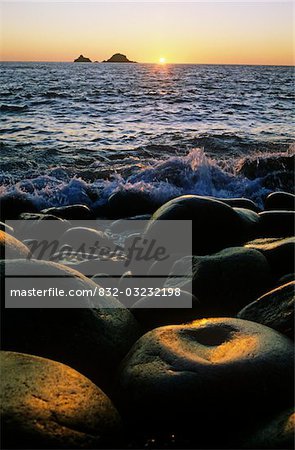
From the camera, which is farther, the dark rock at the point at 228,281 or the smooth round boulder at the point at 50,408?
the dark rock at the point at 228,281

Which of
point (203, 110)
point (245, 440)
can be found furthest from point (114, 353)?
point (203, 110)

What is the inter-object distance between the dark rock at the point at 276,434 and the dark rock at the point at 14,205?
18.9ft

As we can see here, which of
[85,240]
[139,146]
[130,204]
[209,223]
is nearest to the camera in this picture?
[209,223]

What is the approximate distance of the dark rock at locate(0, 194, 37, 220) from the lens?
759 cm

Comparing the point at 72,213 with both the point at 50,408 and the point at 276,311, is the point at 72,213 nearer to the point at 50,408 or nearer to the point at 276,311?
the point at 276,311

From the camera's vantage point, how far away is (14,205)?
7.86m

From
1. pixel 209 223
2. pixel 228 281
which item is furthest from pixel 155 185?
pixel 228 281

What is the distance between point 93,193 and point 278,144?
6.84 meters

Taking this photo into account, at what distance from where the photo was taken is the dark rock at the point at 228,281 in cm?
385

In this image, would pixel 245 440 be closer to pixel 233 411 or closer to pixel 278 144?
pixel 233 411

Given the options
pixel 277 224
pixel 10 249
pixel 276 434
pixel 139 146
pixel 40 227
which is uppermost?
pixel 139 146

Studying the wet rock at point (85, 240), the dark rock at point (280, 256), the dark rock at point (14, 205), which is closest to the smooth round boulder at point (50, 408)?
the dark rock at point (280, 256)

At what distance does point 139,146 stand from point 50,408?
454 inches

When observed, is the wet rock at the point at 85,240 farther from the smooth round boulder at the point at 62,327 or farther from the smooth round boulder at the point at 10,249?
the smooth round boulder at the point at 62,327
